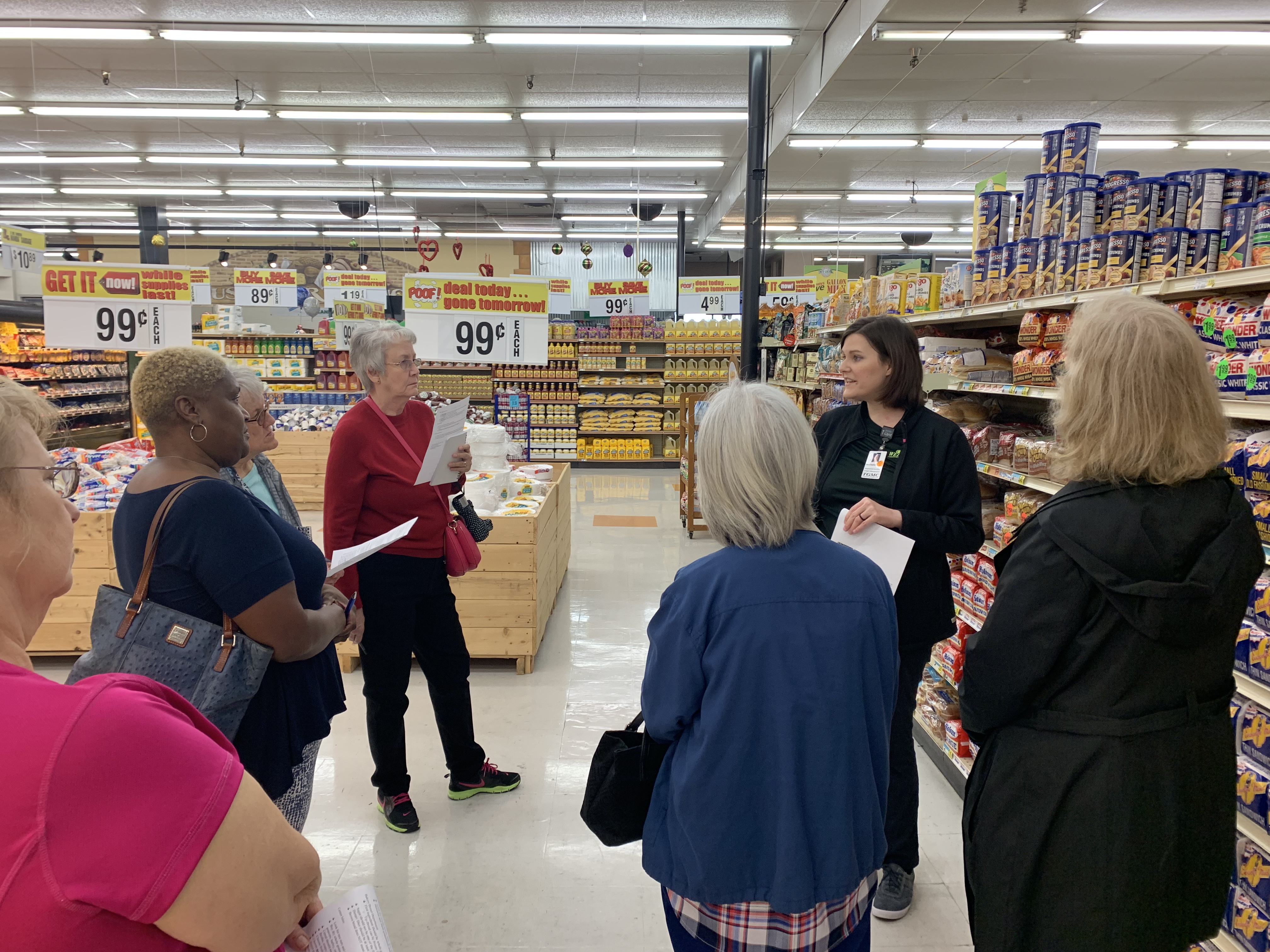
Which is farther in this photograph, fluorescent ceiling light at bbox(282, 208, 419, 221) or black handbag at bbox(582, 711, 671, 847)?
fluorescent ceiling light at bbox(282, 208, 419, 221)

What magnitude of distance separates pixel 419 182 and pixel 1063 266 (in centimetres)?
1307

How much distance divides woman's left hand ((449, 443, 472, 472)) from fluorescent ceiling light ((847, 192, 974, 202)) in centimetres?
1158

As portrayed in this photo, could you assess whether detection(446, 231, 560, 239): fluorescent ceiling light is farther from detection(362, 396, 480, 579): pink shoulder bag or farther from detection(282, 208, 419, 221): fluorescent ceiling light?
detection(362, 396, 480, 579): pink shoulder bag

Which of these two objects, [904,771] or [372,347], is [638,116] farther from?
[904,771]

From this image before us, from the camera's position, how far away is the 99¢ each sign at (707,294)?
10.8 metres

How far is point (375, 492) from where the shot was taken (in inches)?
106

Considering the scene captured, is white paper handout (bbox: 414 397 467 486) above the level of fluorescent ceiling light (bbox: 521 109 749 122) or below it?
below

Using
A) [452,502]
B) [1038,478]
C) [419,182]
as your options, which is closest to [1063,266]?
[1038,478]

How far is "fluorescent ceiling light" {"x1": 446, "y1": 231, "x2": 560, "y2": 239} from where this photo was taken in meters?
18.0

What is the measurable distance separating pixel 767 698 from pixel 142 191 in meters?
16.6

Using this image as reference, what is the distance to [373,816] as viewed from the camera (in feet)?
9.92

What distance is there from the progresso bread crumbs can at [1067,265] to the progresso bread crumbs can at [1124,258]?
14 centimetres

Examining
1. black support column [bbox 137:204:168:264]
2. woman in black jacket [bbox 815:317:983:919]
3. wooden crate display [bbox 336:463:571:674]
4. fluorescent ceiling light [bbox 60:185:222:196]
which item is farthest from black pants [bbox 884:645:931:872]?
black support column [bbox 137:204:168:264]

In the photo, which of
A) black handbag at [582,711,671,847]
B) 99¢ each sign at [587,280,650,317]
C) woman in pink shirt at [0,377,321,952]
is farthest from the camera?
99¢ each sign at [587,280,650,317]
